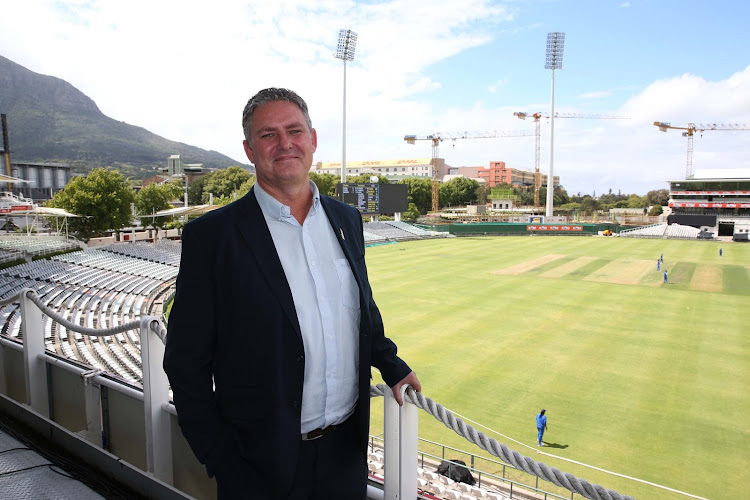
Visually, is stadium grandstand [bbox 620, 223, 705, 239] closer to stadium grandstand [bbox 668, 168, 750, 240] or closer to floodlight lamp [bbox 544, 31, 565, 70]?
stadium grandstand [bbox 668, 168, 750, 240]

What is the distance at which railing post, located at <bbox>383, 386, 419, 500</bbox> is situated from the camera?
2010 millimetres

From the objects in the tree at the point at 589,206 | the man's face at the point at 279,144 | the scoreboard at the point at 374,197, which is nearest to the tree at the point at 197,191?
the scoreboard at the point at 374,197

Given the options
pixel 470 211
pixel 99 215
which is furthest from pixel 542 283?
pixel 470 211

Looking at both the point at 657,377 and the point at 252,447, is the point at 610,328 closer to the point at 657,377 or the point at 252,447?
the point at 657,377

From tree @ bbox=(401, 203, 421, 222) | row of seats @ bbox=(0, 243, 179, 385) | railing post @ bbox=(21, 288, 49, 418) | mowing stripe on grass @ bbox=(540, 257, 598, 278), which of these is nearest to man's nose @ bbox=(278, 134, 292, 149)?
railing post @ bbox=(21, 288, 49, 418)

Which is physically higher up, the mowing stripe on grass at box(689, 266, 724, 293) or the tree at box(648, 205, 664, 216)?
the tree at box(648, 205, 664, 216)

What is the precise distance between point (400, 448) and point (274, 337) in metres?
0.76

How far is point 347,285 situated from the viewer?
1.95 meters

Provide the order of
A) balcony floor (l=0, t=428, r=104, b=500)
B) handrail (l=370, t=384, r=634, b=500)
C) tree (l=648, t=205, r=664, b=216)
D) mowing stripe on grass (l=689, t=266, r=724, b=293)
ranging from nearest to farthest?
handrail (l=370, t=384, r=634, b=500) < balcony floor (l=0, t=428, r=104, b=500) < mowing stripe on grass (l=689, t=266, r=724, b=293) < tree (l=648, t=205, r=664, b=216)

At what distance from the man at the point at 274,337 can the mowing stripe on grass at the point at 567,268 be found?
29954 millimetres

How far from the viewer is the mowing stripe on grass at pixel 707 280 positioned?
2645cm

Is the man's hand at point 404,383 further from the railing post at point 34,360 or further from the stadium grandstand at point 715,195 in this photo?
the stadium grandstand at point 715,195

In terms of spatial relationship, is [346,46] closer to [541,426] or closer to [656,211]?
[541,426]

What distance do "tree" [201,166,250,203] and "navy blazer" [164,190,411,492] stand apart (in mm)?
84128
